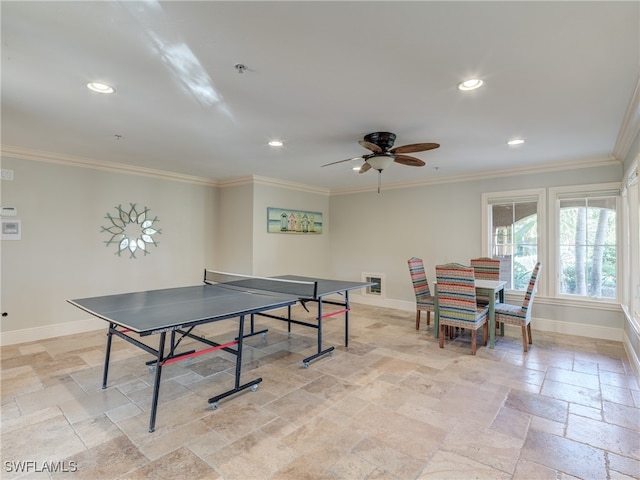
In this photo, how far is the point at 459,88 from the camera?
232cm

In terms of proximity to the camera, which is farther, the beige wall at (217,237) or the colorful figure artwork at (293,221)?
the colorful figure artwork at (293,221)

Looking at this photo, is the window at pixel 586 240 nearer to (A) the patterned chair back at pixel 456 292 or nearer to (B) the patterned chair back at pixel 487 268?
(B) the patterned chair back at pixel 487 268

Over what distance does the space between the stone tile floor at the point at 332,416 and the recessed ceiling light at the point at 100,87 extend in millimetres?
2399

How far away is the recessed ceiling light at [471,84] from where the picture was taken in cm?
222

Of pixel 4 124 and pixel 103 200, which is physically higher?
pixel 4 124

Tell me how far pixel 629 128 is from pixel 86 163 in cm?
626

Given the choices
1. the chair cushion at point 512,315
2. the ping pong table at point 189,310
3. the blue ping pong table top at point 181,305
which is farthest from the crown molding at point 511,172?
the blue ping pong table top at point 181,305

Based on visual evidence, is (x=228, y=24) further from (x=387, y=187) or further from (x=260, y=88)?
(x=387, y=187)

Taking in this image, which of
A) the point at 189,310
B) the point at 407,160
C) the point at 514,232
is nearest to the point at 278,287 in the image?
the point at 189,310

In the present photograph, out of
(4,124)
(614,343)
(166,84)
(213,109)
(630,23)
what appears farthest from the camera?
(614,343)

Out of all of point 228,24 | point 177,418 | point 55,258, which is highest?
point 228,24

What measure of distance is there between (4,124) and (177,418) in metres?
3.22

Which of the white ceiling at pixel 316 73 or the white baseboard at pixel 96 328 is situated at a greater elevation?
the white ceiling at pixel 316 73

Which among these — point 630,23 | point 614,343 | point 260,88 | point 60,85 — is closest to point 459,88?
point 630,23
